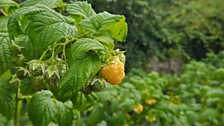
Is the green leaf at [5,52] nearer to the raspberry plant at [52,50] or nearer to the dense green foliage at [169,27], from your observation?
the raspberry plant at [52,50]

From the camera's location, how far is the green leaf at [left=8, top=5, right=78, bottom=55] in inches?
31.0

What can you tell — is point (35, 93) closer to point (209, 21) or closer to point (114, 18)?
point (114, 18)

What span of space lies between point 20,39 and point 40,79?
0.07m

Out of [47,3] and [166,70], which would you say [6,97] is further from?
[166,70]

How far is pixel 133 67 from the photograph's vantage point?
4.16 m

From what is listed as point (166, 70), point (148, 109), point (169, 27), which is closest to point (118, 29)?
point (148, 109)

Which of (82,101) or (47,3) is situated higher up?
(47,3)

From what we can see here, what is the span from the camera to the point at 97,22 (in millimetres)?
833

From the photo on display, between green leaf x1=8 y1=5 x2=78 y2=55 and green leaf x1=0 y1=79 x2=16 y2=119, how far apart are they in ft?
0.63

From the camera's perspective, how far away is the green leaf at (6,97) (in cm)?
99

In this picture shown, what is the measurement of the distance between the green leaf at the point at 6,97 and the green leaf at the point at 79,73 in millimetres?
214

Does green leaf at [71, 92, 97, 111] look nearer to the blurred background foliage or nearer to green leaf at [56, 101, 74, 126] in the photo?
green leaf at [56, 101, 74, 126]

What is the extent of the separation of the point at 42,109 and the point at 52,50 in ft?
0.55

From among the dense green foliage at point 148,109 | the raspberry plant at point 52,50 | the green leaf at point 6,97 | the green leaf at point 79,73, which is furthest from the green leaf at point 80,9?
the dense green foliage at point 148,109
